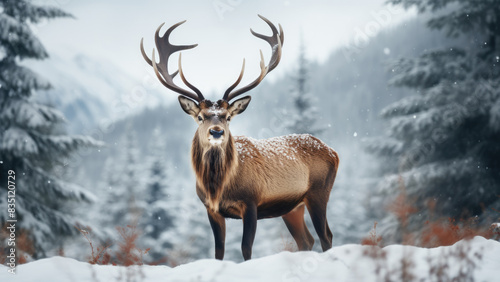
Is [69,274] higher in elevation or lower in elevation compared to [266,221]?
higher

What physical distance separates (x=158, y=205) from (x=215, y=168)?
17.3 metres

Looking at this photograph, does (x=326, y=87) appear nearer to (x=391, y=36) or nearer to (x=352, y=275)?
(x=391, y=36)

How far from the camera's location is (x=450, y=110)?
10383 millimetres

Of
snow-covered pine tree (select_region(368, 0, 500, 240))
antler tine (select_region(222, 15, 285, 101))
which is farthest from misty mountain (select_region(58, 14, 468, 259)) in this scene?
antler tine (select_region(222, 15, 285, 101))

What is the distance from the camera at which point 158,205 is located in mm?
21656

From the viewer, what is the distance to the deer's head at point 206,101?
500 cm

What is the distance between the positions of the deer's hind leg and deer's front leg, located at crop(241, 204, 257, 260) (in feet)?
3.64

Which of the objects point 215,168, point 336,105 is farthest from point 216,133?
point 336,105

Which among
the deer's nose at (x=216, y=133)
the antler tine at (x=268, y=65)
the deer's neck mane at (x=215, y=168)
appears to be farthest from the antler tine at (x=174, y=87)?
the deer's nose at (x=216, y=133)

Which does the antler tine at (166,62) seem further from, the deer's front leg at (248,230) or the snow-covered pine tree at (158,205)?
the snow-covered pine tree at (158,205)

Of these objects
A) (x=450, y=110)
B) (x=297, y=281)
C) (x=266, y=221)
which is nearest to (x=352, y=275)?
(x=297, y=281)

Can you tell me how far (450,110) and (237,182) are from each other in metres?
7.29

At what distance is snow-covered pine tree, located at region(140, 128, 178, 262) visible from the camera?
Result: 66.7 ft

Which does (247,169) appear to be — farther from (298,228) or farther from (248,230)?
(298,228)
